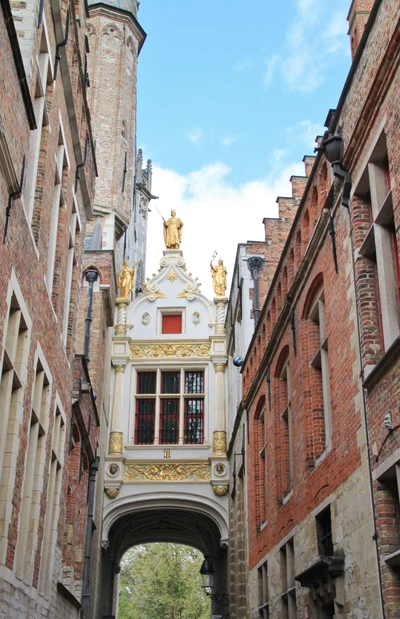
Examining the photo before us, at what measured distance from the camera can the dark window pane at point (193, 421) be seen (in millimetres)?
27344

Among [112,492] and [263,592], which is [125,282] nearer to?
[112,492]

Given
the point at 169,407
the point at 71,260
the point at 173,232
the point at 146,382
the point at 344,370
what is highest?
the point at 173,232

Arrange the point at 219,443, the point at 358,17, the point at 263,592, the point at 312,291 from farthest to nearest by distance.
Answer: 1. the point at 219,443
2. the point at 263,592
3. the point at 312,291
4. the point at 358,17

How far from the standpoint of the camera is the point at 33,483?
12516 millimetres

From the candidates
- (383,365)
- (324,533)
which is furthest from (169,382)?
(383,365)

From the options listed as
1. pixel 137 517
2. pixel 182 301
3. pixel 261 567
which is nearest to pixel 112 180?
pixel 182 301

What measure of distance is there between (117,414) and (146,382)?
1.84 metres

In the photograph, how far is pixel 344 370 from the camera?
10469 mm

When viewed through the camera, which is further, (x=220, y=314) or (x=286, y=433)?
(x=220, y=314)

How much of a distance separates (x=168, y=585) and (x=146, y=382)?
1729cm

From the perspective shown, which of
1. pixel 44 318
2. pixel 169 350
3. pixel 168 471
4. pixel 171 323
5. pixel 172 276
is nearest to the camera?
pixel 44 318

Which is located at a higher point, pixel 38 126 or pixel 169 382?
pixel 169 382

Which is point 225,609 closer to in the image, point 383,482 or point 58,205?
point 58,205

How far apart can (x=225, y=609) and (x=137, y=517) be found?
6309 mm
